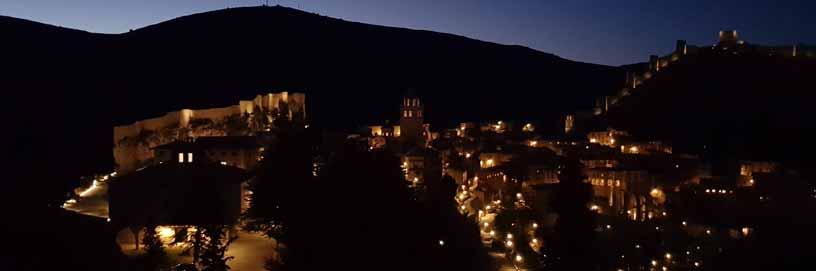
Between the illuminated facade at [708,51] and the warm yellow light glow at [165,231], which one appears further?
the illuminated facade at [708,51]

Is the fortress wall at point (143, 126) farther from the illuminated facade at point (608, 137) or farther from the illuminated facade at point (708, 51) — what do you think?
the illuminated facade at point (708, 51)

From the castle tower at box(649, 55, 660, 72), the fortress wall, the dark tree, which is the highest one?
the castle tower at box(649, 55, 660, 72)

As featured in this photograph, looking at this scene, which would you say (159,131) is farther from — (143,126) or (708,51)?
(708,51)

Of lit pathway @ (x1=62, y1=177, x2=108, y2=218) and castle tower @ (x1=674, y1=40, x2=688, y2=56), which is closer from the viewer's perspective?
lit pathway @ (x1=62, y1=177, x2=108, y2=218)

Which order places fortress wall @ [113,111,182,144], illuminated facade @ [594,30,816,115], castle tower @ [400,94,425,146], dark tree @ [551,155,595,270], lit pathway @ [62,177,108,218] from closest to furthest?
dark tree @ [551,155,595,270] → lit pathway @ [62,177,108,218] → fortress wall @ [113,111,182,144] → castle tower @ [400,94,425,146] → illuminated facade @ [594,30,816,115]

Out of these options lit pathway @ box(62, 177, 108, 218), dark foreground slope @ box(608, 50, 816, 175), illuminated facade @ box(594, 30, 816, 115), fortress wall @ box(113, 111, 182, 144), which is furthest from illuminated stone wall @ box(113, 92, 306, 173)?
illuminated facade @ box(594, 30, 816, 115)

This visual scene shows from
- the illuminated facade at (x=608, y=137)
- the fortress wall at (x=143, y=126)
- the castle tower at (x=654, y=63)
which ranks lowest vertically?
the illuminated facade at (x=608, y=137)

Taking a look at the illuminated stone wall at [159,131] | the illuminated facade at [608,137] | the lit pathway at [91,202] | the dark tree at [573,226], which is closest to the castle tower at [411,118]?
the illuminated facade at [608,137]

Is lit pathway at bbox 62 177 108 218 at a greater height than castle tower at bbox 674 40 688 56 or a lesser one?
lesser

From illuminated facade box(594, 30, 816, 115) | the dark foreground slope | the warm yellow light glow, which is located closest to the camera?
the warm yellow light glow

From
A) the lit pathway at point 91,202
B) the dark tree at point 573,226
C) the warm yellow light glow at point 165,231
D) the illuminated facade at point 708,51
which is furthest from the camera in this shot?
the illuminated facade at point 708,51

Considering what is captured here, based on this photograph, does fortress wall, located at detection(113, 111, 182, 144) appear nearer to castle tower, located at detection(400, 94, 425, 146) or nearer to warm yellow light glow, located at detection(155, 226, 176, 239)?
warm yellow light glow, located at detection(155, 226, 176, 239)

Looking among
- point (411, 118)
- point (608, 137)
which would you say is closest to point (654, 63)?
point (608, 137)

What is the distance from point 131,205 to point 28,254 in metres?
14.2
